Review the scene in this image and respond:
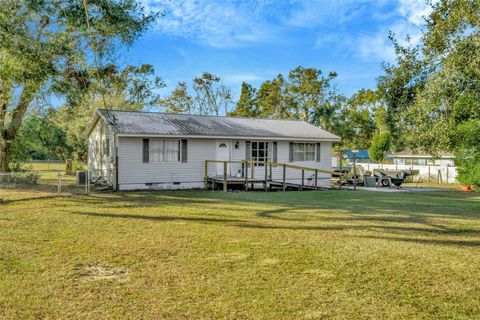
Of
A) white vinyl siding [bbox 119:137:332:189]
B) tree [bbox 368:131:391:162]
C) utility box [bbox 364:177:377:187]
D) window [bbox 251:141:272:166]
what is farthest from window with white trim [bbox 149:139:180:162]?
tree [bbox 368:131:391:162]

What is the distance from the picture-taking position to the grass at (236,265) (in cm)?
416

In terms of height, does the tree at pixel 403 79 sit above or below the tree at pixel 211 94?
below

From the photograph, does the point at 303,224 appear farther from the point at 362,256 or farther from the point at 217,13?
the point at 217,13

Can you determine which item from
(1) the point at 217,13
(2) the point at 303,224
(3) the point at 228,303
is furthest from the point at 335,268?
(1) the point at 217,13

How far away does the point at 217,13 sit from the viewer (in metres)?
14.3

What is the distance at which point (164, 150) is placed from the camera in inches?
709

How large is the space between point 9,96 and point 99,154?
496 cm

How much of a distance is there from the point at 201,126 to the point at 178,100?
27007 millimetres

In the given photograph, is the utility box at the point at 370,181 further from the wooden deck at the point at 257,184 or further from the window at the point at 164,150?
the window at the point at 164,150

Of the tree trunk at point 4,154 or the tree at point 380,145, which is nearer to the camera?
the tree trunk at point 4,154

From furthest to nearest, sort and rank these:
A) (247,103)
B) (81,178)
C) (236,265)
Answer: (247,103) → (81,178) → (236,265)

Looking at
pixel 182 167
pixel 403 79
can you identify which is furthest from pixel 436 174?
pixel 182 167

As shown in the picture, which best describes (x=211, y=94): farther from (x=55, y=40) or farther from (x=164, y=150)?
(x=55, y=40)

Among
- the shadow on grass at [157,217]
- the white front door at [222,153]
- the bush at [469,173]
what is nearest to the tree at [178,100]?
the white front door at [222,153]
